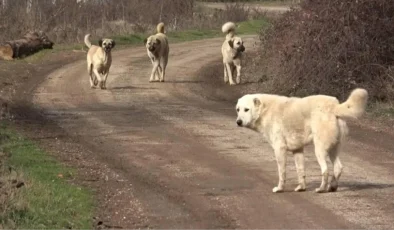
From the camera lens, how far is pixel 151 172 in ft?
42.7

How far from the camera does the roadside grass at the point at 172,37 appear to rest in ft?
112

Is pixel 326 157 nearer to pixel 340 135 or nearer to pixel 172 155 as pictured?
pixel 340 135

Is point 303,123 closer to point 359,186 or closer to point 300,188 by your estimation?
point 300,188

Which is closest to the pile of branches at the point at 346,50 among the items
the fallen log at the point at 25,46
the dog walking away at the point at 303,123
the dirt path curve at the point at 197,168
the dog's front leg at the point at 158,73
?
the dirt path curve at the point at 197,168

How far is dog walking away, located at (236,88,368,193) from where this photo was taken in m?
10.9

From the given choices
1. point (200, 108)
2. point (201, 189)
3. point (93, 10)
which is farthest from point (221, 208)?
point (93, 10)

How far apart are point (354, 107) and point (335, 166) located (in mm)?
791

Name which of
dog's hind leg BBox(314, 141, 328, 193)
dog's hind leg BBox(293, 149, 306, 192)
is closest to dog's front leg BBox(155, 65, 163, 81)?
dog's hind leg BBox(293, 149, 306, 192)

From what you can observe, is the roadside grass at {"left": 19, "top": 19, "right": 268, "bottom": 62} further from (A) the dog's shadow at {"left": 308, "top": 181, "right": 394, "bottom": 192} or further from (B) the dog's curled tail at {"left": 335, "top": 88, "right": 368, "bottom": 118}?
(B) the dog's curled tail at {"left": 335, "top": 88, "right": 368, "bottom": 118}

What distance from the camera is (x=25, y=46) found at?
32.2 meters

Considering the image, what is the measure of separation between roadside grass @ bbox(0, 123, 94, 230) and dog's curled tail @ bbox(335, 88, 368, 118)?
296 cm

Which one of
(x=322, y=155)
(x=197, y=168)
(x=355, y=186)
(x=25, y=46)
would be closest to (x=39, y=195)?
(x=197, y=168)

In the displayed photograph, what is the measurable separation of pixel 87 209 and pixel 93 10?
112 ft

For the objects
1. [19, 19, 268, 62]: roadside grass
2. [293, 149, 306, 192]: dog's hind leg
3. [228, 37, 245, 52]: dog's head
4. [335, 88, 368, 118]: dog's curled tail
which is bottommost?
[19, 19, 268, 62]: roadside grass
